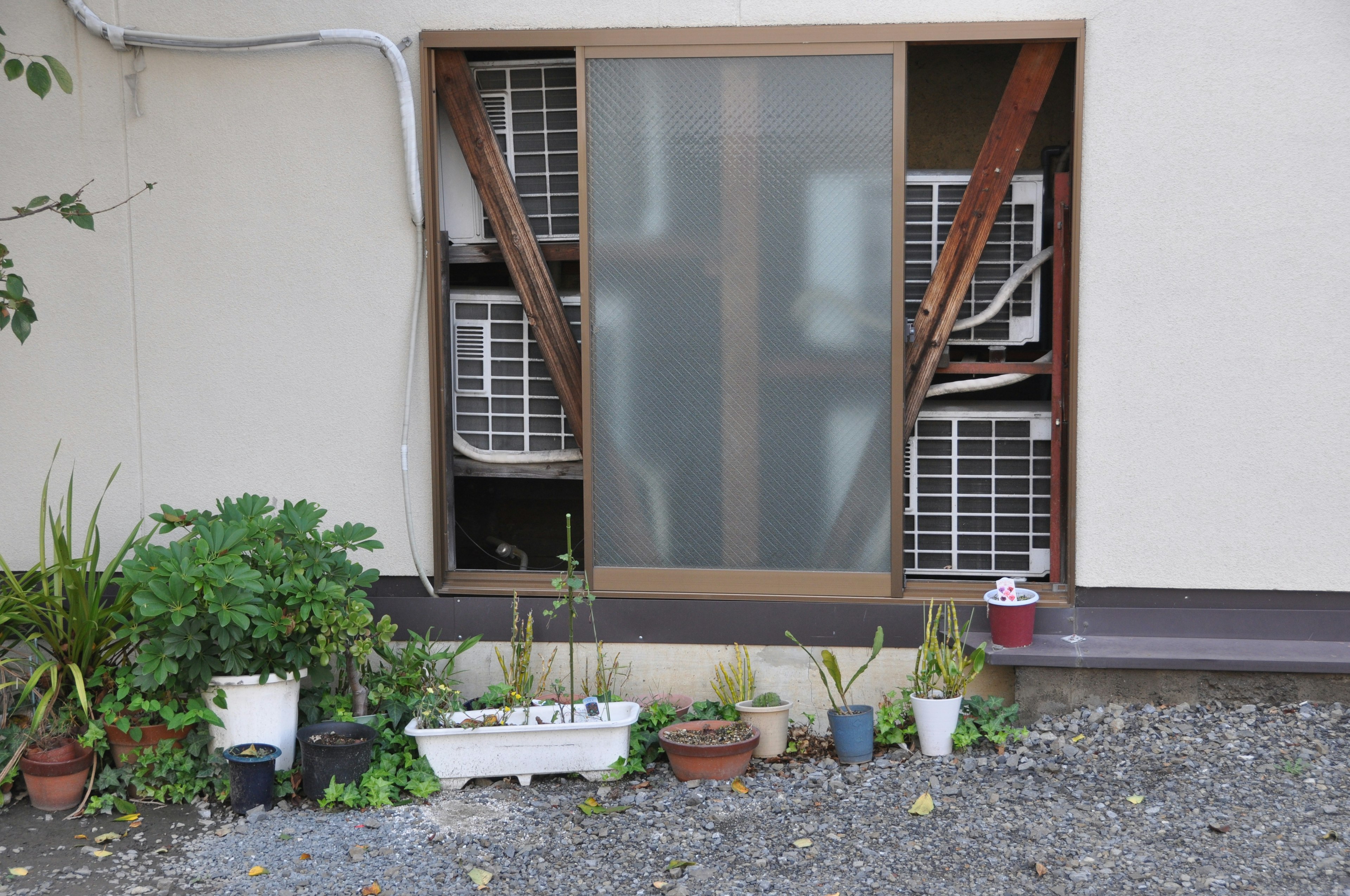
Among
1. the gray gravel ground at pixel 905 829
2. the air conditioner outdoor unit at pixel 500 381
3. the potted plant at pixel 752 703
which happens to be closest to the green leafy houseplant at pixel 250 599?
the gray gravel ground at pixel 905 829

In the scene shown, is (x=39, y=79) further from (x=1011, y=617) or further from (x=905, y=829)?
(x=1011, y=617)

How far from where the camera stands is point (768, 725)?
3.62 m

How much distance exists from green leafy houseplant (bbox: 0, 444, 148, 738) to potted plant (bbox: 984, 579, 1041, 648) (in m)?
3.00

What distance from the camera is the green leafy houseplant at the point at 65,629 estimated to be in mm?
3453

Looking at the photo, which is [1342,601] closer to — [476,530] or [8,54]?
[476,530]

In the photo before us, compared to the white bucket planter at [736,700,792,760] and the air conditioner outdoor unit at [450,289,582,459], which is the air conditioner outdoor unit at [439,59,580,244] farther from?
the white bucket planter at [736,700,792,760]

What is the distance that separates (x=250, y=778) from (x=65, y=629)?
102 centimetres

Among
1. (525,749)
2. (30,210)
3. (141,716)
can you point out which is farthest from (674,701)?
(30,210)

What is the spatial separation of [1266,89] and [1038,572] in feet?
6.43

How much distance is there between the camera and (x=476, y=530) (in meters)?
5.37

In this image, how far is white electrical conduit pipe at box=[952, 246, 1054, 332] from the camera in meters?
4.11

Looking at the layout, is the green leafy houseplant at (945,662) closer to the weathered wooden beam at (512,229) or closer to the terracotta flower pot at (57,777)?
the weathered wooden beam at (512,229)


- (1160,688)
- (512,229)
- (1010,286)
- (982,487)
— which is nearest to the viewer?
(1160,688)

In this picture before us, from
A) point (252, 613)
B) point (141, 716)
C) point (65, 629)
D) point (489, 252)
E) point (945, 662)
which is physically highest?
point (489, 252)
